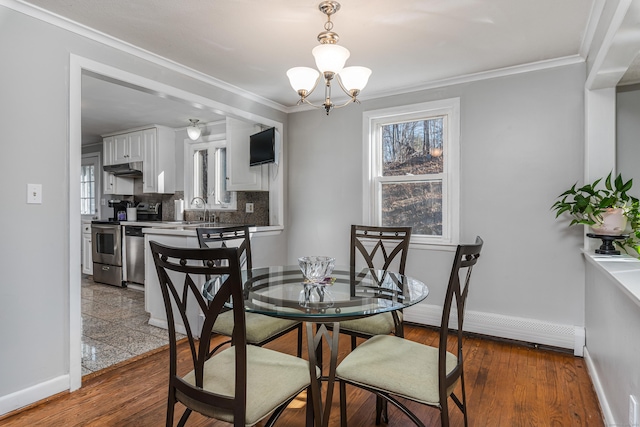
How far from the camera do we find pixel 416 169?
3535 mm

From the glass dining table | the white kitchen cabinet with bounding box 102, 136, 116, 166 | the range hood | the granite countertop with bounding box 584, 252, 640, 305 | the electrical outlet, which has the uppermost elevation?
the white kitchen cabinet with bounding box 102, 136, 116, 166

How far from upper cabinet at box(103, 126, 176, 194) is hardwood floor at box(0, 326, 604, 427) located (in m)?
3.07

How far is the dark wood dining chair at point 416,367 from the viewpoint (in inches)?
56.3

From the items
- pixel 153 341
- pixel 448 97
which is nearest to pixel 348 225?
pixel 448 97

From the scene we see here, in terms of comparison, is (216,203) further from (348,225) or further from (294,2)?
(294,2)

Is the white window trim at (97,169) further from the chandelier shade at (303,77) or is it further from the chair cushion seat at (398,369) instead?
the chair cushion seat at (398,369)

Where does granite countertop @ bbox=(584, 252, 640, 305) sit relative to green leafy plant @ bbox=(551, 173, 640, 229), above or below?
below

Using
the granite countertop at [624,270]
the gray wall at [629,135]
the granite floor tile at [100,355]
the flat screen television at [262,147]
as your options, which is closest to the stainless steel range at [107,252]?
the granite floor tile at [100,355]

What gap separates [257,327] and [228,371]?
0.56 meters

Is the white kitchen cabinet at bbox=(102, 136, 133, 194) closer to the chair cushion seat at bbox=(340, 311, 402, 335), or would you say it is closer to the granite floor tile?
the granite floor tile

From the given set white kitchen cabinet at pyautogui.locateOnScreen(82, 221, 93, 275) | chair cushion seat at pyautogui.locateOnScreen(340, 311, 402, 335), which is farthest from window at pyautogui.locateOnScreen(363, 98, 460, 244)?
white kitchen cabinet at pyautogui.locateOnScreen(82, 221, 93, 275)

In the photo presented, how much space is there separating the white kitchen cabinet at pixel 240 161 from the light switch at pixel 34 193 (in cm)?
205

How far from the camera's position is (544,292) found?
293 cm

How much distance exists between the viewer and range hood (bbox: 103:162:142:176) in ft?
17.5
